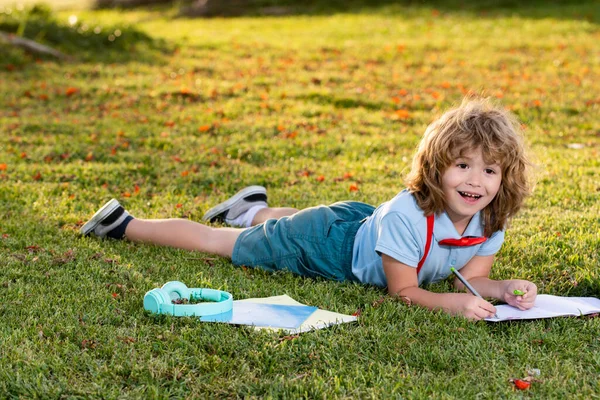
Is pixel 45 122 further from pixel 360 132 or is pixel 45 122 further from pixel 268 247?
pixel 268 247

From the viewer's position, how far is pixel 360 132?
7.72 m

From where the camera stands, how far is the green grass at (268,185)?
302cm

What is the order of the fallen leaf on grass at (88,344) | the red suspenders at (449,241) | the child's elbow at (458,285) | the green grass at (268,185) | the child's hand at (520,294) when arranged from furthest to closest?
1. the child's elbow at (458,285)
2. the red suspenders at (449,241)
3. the child's hand at (520,294)
4. the fallen leaf on grass at (88,344)
5. the green grass at (268,185)

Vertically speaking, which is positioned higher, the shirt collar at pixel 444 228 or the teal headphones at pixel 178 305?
the shirt collar at pixel 444 228

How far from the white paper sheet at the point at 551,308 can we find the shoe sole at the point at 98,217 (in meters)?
2.42

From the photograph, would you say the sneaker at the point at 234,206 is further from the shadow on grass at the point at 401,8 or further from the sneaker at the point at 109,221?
the shadow on grass at the point at 401,8

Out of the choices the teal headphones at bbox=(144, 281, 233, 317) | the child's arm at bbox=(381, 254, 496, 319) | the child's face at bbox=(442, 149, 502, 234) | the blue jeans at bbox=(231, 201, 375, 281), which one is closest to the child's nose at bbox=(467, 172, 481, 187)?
the child's face at bbox=(442, 149, 502, 234)

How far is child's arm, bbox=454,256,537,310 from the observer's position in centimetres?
363

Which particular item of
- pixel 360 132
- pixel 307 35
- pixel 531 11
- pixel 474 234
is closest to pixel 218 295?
pixel 474 234

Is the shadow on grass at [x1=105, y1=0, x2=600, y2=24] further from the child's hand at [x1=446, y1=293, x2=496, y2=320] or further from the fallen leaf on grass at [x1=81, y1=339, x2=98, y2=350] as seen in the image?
the fallen leaf on grass at [x1=81, y1=339, x2=98, y2=350]

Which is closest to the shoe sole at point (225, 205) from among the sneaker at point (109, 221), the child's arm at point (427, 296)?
the sneaker at point (109, 221)

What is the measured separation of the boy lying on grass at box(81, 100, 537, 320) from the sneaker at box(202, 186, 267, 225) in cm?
66

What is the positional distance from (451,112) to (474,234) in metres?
0.64

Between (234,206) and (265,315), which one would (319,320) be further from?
(234,206)
